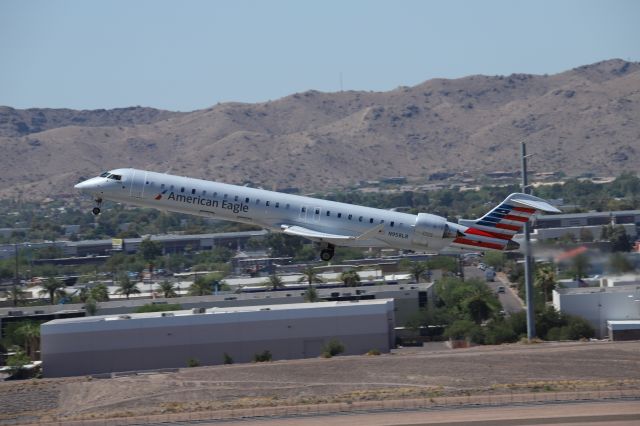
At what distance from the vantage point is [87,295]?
5635 inches

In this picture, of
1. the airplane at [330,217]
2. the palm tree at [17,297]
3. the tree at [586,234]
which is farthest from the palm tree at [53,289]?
the airplane at [330,217]

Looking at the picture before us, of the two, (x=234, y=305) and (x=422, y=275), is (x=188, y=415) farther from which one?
(x=422, y=275)

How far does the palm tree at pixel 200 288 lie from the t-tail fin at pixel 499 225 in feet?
232

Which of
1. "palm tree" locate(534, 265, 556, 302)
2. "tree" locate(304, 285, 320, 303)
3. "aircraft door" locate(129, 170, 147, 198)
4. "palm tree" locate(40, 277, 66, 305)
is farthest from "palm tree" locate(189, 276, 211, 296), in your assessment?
"aircraft door" locate(129, 170, 147, 198)

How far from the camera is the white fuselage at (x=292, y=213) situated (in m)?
73.2

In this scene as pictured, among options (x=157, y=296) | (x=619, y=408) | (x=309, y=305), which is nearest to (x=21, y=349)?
(x=309, y=305)

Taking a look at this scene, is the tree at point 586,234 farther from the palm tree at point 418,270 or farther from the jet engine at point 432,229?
the jet engine at point 432,229

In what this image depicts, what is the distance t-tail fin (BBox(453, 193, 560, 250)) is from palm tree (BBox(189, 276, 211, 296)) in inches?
2789

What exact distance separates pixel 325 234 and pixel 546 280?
Result: 59616mm

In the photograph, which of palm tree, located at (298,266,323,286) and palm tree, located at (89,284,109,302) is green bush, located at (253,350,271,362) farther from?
palm tree, located at (89,284,109,302)

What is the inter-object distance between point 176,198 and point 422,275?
84196 millimetres

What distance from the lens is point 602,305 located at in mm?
103625

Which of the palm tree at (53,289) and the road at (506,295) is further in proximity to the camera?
the palm tree at (53,289)

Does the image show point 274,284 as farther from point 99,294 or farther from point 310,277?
point 99,294
